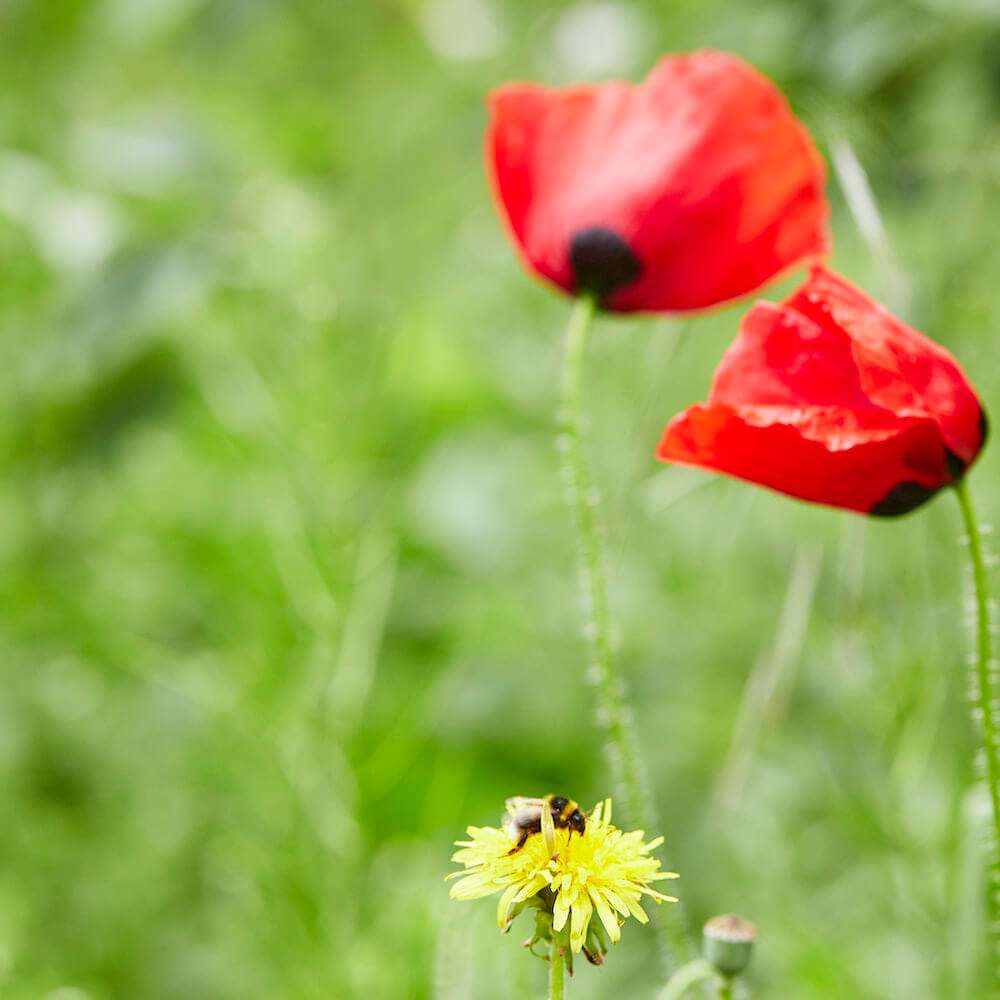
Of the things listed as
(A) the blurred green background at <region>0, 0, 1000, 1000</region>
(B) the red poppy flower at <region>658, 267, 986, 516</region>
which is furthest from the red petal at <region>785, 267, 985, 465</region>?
(A) the blurred green background at <region>0, 0, 1000, 1000</region>

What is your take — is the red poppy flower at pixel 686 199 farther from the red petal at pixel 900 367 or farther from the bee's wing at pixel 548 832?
the bee's wing at pixel 548 832

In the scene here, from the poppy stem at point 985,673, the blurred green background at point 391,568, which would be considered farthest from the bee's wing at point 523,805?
the blurred green background at point 391,568

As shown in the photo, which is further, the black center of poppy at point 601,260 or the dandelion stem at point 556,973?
the black center of poppy at point 601,260

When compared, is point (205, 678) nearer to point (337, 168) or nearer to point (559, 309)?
point (337, 168)

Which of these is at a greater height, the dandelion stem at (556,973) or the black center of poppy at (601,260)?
the dandelion stem at (556,973)

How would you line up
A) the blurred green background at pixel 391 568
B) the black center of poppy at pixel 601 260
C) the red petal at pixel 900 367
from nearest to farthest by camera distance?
the red petal at pixel 900 367 → the black center of poppy at pixel 601 260 → the blurred green background at pixel 391 568

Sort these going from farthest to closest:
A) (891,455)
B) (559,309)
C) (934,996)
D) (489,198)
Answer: (559,309), (489,198), (934,996), (891,455)

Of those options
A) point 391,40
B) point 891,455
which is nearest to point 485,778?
point 891,455
